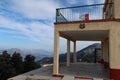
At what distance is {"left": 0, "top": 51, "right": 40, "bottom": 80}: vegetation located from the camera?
65.9 feet

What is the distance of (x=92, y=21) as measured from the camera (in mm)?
10875

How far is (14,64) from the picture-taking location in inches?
875

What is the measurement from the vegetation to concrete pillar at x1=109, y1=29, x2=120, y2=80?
12.4 meters

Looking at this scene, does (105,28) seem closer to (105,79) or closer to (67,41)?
(105,79)

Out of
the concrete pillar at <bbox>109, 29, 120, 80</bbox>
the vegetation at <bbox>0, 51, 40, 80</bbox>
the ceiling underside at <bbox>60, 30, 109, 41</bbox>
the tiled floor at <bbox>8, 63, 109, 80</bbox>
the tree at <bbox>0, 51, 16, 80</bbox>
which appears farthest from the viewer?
the vegetation at <bbox>0, 51, 40, 80</bbox>

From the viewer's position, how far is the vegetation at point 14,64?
20095 millimetres

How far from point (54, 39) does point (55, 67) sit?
161 cm

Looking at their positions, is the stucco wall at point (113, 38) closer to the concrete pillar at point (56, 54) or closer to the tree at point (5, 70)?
the concrete pillar at point (56, 54)

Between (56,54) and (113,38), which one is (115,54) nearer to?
(113,38)

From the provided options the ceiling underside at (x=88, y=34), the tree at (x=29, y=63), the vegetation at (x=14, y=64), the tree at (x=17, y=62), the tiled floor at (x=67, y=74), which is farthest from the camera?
the tree at (x=29, y=63)

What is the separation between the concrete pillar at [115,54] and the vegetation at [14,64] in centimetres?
1236

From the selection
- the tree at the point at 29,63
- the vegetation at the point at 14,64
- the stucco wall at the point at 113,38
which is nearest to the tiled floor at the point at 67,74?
the stucco wall at the point at 113,38

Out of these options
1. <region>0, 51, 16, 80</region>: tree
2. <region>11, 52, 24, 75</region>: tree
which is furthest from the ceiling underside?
<region>11, 52, 24, 75</region>: tree

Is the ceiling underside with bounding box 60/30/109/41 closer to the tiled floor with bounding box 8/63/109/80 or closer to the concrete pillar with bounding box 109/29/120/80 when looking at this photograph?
the concrete pillar with bounding box 109/29/120/80
